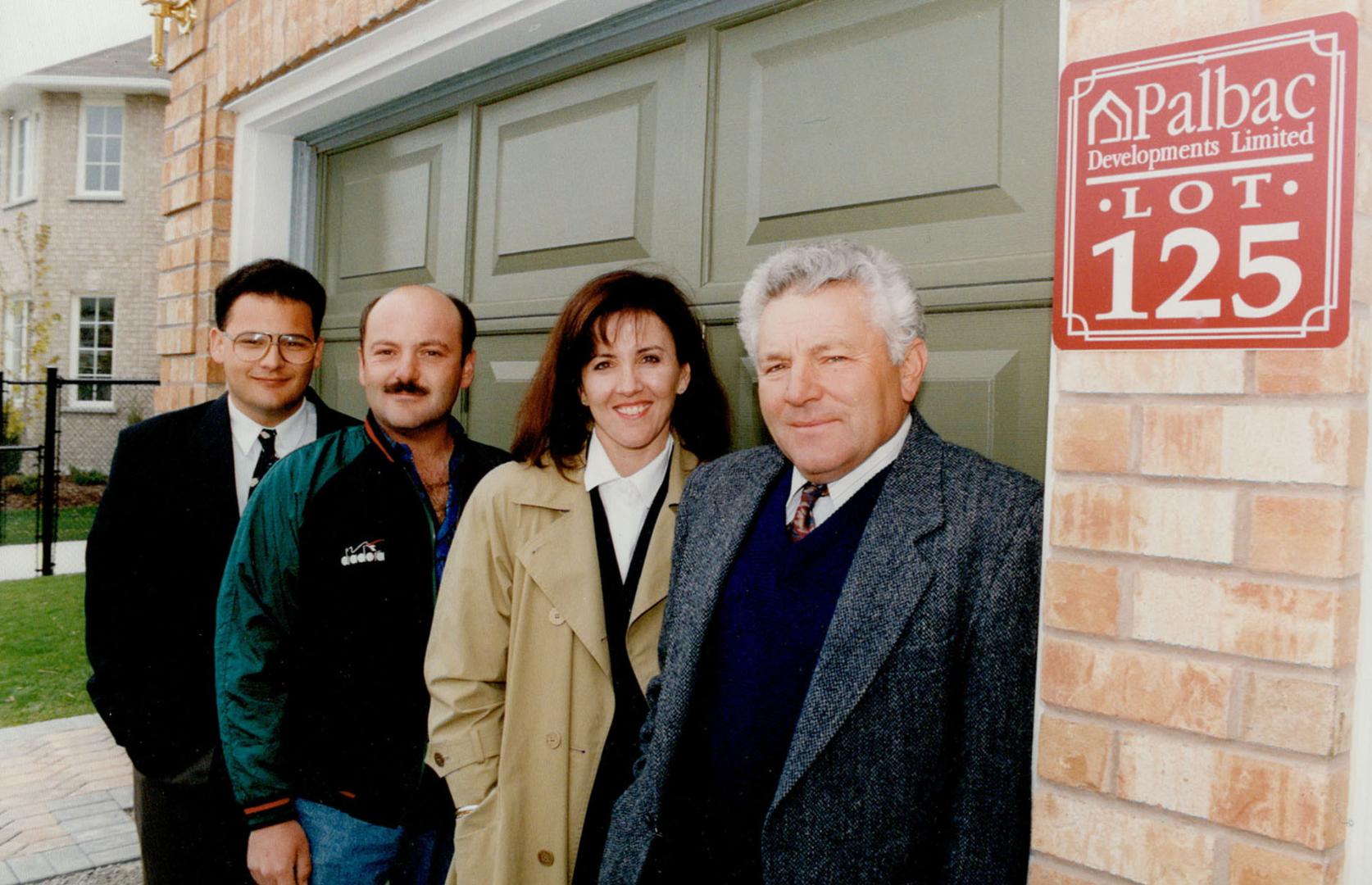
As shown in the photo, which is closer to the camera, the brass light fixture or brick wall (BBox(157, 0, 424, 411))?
brick wall (BBox(157, 0, 424, 411))

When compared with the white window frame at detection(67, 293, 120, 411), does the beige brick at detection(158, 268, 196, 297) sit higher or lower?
lower

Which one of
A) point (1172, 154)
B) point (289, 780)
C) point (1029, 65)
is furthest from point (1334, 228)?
point (289, 780)

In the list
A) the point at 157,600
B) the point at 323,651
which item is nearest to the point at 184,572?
the point at 157,600

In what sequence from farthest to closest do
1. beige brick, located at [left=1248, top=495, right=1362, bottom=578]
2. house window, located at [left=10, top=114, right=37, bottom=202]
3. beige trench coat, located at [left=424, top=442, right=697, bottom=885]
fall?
house window, located at [left=10, top=114, right=37, bottom=202]
beige trench coat, located at [left=424, top=442, right=697, bottom=885]
beige brick, located at [left=1248, top=495, right=1362, bottom=578]

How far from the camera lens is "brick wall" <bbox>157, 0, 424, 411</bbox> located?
4.02m

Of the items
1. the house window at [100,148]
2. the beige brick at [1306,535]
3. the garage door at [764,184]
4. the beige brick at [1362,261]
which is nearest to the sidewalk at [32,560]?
the garage door at [764,184]

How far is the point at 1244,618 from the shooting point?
4.76ft

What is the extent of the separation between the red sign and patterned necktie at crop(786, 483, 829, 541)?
47 centimetres

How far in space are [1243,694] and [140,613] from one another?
236 centimetres

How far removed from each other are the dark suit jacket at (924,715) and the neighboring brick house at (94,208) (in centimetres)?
1994

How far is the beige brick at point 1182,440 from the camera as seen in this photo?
1.49 meters

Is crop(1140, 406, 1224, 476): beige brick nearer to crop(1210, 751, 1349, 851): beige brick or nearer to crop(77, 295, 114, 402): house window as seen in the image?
crop(1210, 751, 1349, 851): beige brick

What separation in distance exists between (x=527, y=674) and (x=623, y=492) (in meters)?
0.42

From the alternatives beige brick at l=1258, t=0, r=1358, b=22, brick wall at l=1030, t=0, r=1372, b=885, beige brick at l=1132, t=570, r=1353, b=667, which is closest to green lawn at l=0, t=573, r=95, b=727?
brick wall at l=1030, t=0, r=1372, b=885
